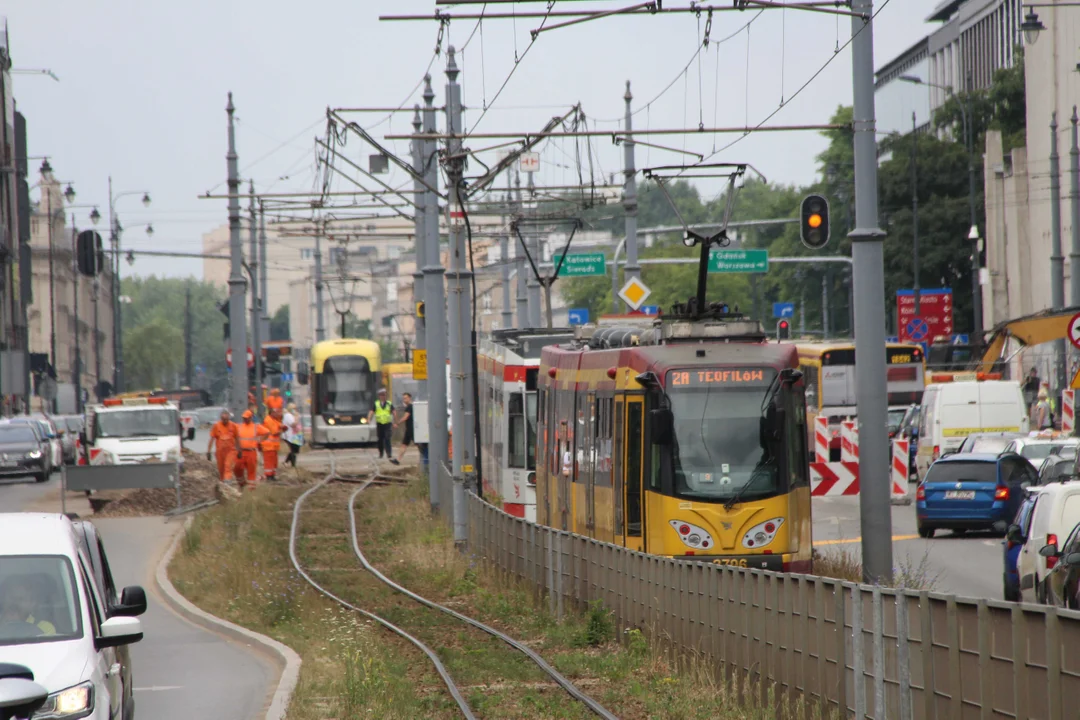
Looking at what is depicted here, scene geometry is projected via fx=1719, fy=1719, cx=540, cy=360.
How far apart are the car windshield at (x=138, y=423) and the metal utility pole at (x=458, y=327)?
1239 cm

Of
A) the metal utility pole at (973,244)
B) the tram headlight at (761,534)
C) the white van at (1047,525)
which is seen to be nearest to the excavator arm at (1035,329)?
the metal utility pole at (973,244)

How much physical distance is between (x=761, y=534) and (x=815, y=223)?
19.4 feet

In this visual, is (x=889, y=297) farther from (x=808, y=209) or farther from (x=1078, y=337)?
(x=808, y=209)

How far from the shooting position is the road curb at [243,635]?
12772 mm

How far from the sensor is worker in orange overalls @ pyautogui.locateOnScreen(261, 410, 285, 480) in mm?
39344

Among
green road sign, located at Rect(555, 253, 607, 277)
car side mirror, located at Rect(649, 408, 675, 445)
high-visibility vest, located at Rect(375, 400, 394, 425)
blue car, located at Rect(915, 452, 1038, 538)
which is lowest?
blue car, located at Rect(915, 452, 1038, 538)

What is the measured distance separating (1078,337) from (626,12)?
12.8m

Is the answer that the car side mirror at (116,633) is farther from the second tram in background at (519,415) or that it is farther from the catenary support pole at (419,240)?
the catenary support pole at (419,240)

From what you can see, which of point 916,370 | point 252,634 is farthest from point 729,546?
point 916,370

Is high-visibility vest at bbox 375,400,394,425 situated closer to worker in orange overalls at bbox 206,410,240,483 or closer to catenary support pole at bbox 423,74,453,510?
worker in orange overalls at bbox 206,410,240,483

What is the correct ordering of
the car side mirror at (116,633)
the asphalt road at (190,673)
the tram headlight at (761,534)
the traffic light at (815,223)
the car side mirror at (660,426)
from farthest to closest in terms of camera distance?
the traffic light at (815,223) → the tram headlight at (761,534) → the car side mirror at (660,426) → the asphalt road at (190,673) → the car side mirror at (116,633)

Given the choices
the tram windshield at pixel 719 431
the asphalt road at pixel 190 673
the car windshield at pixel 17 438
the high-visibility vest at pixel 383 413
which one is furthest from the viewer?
the high-visibility vest at pixel 383 413

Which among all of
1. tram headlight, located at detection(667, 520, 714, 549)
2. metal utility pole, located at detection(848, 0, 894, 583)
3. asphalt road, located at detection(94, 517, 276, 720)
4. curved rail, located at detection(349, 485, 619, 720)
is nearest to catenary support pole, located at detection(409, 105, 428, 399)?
curved rail, located at detection(349, 485, 619, 720)

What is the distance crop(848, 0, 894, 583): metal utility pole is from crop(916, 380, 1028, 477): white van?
21527 millimetres
